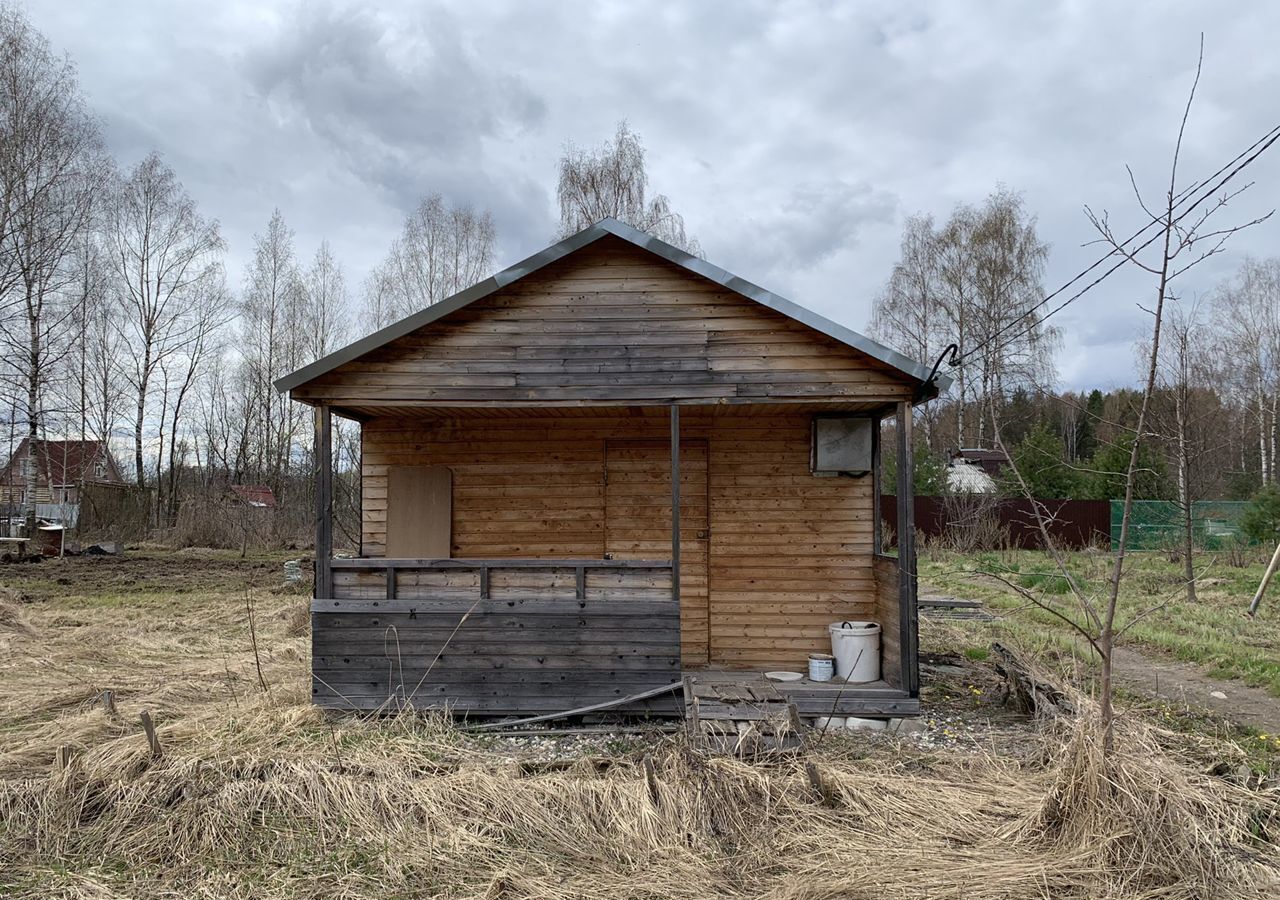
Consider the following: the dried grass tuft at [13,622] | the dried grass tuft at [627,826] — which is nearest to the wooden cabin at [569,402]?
the dried grass tuft at [627,826]

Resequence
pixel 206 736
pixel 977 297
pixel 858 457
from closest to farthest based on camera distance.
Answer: pixel 206 736, pixel 858 457, pixel 977 297

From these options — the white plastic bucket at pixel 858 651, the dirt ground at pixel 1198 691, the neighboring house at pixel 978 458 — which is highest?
the neighboring house at pixel 978 458

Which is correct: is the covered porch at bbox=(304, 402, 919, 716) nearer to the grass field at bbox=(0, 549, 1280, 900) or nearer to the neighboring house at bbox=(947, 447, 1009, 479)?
the grass field at bbox=(0, 549, 1280, 900)

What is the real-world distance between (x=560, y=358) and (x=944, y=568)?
46.8ft

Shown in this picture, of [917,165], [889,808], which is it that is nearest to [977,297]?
[917,165]

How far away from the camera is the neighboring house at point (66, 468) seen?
79.5ft

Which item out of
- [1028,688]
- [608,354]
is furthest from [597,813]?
[1028,688]

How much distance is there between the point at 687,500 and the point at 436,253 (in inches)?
834

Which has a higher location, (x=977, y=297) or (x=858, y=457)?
(x=977, y=297)

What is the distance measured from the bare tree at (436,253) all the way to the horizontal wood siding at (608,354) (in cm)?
2045

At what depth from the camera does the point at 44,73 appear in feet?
73.4

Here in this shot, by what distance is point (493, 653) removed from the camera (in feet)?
22.1

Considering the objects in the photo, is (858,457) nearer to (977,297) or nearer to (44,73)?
(977,297)

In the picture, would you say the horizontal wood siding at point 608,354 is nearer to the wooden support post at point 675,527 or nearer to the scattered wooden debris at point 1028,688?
the wooden support post at point 675,527
